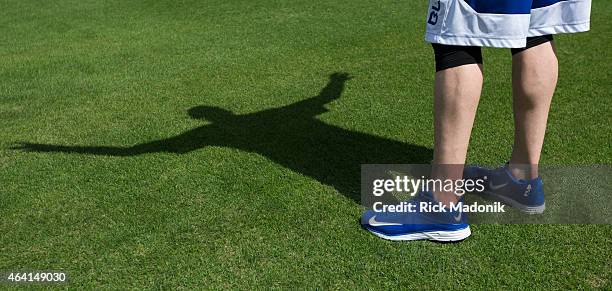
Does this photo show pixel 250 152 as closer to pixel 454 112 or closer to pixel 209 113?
pixel 209 113

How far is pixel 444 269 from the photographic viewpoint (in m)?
2.19

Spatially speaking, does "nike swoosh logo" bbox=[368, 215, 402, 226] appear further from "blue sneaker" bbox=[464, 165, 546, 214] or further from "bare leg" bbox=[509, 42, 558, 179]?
"bare leg" bbox=[509, 42, 558, 179]

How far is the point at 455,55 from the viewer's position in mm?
2193

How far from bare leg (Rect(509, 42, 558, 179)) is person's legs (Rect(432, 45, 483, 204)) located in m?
0.26

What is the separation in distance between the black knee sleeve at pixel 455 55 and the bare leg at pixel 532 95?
27 cm

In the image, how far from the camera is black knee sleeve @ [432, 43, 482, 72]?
219cm

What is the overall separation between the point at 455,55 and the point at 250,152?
144cm

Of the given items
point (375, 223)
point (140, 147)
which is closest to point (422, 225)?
point (375, 223)

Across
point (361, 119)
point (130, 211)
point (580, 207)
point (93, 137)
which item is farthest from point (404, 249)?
point (93, 137)

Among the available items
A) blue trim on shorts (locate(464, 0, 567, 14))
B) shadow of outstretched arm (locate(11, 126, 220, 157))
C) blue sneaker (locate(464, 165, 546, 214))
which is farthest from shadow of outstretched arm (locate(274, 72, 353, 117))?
blue trim on shorts (locate(464, 0, 567, 14))

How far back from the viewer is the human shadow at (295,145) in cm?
305


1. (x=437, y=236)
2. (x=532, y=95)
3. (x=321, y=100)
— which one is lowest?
(x=321, y=100)

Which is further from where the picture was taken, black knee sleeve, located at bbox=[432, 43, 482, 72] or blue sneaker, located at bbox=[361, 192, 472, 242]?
blue sneaker, located at bbox=[361, 192, 472, 242]

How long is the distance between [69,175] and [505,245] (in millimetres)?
2178
